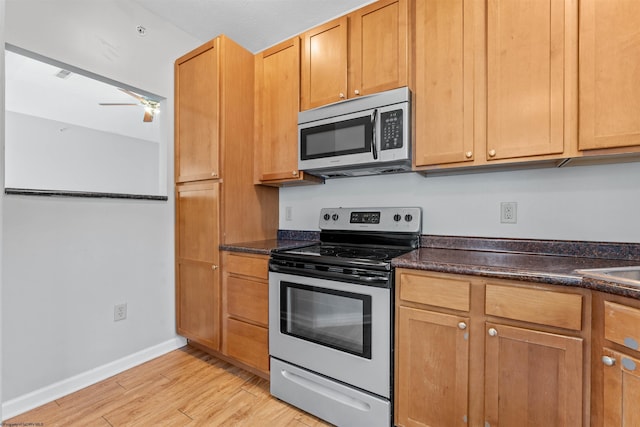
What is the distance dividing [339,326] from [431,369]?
0.49 m

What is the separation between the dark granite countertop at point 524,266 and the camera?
106 centimetres

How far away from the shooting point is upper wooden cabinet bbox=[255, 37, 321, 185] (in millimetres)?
2176

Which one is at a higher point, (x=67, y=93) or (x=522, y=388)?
(x=67, y=93)

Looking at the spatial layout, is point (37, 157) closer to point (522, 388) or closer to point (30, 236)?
point (30, 236)

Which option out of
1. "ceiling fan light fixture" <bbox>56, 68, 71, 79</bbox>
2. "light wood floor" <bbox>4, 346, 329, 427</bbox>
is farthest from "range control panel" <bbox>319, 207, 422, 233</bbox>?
"ceiling fan light fixture" <bbox>56, 68, 71, 79</bbox>

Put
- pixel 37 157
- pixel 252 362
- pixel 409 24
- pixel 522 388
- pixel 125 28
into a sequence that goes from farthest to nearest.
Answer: pixel 37 157, pixel 125 28, pixel 252 362, pixel 409 24, pixel 522 388

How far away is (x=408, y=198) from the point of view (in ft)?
6.79

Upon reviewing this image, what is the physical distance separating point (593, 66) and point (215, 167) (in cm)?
216

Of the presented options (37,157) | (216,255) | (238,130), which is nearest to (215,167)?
(238,130)

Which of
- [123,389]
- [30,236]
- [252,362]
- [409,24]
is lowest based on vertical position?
[123,389]

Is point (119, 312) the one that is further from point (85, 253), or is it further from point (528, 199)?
point (528, 199)

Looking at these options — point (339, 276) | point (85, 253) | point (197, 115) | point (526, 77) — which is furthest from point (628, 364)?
point (85, 253)

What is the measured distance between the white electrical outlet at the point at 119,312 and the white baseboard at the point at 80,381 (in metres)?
0.30

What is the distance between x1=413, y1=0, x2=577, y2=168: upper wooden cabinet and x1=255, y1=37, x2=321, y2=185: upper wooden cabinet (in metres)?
0.87
